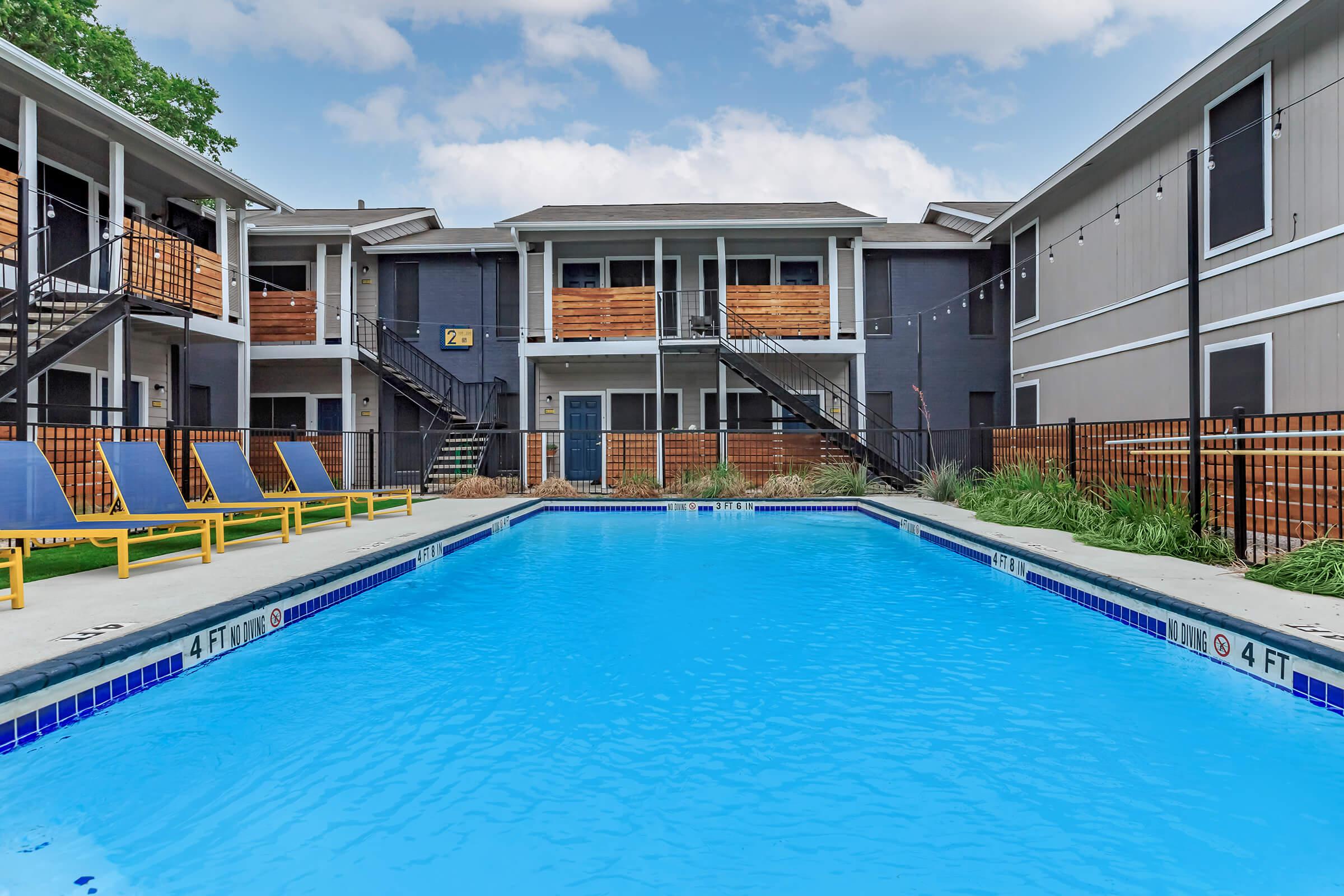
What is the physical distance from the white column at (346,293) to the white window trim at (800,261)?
950 cm

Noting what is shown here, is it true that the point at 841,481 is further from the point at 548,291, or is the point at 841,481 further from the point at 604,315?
the point at 548,291

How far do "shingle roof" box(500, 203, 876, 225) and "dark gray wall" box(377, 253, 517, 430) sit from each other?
176 centimetres

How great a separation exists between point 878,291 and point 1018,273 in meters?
3.10

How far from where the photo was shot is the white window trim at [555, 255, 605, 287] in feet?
56.7

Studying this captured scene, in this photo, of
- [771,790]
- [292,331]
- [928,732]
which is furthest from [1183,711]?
[292,331]

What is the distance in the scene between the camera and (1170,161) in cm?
1035

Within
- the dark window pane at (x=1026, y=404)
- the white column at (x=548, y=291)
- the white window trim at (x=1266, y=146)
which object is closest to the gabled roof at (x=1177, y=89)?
the white window trim at (x=1266, y=146)

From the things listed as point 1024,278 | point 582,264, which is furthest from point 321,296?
point 1024,278

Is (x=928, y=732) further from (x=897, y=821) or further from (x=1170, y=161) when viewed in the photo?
(x=1170, y=161)

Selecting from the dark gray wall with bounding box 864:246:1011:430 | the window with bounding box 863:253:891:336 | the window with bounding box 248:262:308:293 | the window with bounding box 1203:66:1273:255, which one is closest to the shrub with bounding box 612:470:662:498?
the dark gray wall with bounding box 864:246:1011:430

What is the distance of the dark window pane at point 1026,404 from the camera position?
14672mm

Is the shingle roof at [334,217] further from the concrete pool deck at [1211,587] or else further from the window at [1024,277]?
the concrete pool deck at [1211,587]

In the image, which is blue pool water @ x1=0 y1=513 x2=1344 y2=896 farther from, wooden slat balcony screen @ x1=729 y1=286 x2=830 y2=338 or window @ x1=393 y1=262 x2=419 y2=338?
window @ x1=393 y1=262 x2=419 y2=338

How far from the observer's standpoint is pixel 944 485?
12320 millimetres
